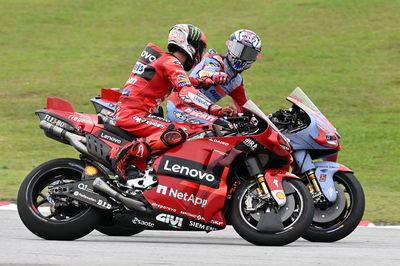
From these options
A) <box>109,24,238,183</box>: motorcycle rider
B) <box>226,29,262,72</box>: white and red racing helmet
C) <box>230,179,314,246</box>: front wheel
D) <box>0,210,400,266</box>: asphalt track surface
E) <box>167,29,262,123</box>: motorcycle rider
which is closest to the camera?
<box>0,210,400,266</box>: asphalt track surface

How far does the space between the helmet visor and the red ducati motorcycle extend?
116 centimetres

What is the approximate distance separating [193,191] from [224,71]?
176 centimetres

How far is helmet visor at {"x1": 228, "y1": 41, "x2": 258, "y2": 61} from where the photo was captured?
873 cm

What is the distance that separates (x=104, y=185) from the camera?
25.3ft

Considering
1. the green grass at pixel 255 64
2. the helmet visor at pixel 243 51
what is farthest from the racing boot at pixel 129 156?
the green grass at pixel 255 64

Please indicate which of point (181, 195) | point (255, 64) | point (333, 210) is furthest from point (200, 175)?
point (255, 64)

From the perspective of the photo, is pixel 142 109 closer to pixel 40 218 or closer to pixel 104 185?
pixel 104 185

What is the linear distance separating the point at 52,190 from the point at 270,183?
6.03 feet

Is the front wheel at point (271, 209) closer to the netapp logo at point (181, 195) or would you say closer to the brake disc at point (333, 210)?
the netapp logo at point (181, 195)

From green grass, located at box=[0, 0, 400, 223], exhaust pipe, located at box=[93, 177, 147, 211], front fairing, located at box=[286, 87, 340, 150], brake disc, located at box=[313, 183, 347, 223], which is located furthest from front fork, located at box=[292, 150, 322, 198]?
green grass, located at box=[0, 0, 400, 223]

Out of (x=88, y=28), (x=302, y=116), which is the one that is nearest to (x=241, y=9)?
(x=88, y=28)

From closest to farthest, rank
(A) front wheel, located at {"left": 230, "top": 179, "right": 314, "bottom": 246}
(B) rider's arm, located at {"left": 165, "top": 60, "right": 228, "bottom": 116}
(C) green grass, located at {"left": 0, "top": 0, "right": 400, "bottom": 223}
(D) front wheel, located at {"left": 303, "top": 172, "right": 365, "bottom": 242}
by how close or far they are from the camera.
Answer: (A) front wheel, located at {"left": 230, "top": 179, "right": 314, "bottom": 246} < (B) rider's arm, located at {"left": 165, "top": 60, "right": 228, "bottom": 116} < (D) front wheel, located at {"left": 303, "top": 172, "right": 365, "bottom": 242} < (C) green grass, located at {"left": 0, "top": 0, "right": 400, "bottom": 223}

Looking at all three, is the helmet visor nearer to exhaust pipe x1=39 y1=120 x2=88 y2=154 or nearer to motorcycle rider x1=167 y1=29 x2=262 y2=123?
motorcycle rider x1=167 y1=29 x2=262 y2=123

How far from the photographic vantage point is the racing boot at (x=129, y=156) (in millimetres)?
7738
